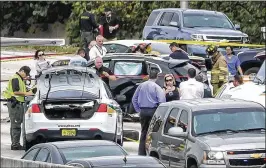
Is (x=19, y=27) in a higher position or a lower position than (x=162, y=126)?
lower

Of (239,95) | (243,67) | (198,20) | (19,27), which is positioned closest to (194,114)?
(239,95)

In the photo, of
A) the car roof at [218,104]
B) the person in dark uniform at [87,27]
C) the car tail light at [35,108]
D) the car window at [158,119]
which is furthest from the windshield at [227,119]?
the person in dark uniform at [87,27]

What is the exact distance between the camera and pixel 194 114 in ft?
60.3

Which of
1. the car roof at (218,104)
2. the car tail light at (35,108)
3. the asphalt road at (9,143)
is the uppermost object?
the car roof at (218,104)

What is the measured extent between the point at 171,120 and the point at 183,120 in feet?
1.89

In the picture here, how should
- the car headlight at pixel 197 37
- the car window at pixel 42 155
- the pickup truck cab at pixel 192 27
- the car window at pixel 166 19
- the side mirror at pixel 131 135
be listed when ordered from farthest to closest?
the car window at pixel 166 19 → the pickup truck cab at pixel 192 27 → the car headlight at pixel 197 37 → the side mirror at pixel 131 135 → the car window at pixel 42 155

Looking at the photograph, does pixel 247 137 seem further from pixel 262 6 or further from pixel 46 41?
pixel 262 6

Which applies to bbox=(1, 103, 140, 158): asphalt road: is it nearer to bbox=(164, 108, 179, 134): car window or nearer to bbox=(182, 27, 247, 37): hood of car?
bbox=(164, 108, 179, 134): car window

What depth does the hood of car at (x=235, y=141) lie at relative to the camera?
17000 millimetres

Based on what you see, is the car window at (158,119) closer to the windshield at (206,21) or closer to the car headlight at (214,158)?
the car headlight at (214,158)

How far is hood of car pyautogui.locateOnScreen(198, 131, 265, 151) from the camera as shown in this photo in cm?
1700

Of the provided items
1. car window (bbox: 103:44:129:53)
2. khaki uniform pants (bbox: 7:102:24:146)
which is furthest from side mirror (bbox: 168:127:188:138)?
car window (bbox: 103:44:129:53)

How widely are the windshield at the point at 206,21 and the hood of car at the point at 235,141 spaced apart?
16.0m

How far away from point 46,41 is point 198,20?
2272cm
